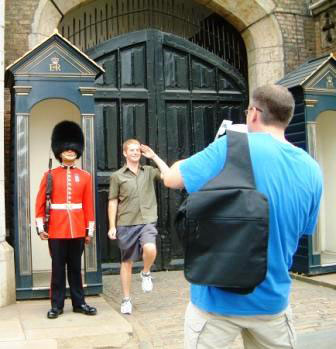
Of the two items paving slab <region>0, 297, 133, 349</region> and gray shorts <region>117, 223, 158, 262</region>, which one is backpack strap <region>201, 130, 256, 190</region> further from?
gray shorts <region>117, 223, 158, 262</region>

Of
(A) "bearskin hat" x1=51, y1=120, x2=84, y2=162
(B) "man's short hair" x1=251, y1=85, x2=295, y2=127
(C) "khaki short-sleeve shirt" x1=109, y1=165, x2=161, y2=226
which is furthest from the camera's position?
(C) "khaki short-sleeve shirt" x1=109, y1=165, x2=161, y2=226

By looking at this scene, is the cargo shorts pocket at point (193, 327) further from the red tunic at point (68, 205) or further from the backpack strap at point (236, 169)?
the red tunic at point (68, 205)

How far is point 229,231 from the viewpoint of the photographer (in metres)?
2.17

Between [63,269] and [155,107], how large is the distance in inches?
132

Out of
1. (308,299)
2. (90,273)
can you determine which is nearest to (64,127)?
(90,273)

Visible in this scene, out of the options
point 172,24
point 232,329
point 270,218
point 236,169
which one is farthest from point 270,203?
point 172,24

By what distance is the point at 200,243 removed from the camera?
222 centimetres

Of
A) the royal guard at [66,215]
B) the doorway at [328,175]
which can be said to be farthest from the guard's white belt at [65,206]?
the doorway at [328,175]

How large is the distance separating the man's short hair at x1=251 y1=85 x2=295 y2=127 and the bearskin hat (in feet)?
10.6

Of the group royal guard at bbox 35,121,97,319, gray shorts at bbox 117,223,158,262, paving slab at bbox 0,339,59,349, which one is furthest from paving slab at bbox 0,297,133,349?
gray shorts at bbox 117,223,158,262

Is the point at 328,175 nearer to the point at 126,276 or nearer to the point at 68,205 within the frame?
the point at 126,276

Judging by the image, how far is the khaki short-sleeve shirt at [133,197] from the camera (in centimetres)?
551

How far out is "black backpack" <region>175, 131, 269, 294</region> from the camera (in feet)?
7.06

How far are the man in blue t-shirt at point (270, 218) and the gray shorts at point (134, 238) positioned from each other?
3037 millimetres
